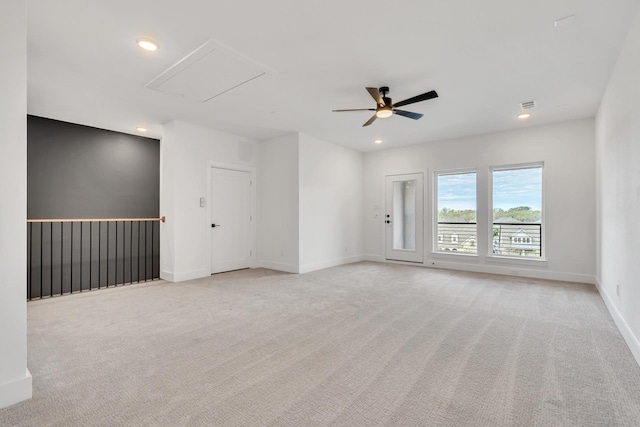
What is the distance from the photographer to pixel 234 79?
142 inches

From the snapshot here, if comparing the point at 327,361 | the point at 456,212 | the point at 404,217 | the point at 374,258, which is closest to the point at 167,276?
the point at 327,361

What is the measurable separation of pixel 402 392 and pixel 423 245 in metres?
5.23

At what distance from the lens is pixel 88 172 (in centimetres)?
548

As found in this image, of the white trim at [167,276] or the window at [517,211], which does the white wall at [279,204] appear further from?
the window at [517,211]

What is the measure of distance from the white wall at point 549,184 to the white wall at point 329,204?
5.40 ft

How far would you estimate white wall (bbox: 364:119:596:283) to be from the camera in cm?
509

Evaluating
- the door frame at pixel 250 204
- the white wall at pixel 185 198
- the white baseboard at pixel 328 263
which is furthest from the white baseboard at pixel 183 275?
the white baseboard at pixel 328 263

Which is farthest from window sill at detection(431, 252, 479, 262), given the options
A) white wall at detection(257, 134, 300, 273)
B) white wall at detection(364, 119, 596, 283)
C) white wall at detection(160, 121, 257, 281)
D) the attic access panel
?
the attic access panel

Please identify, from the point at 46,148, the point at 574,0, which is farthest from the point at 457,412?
the point at 46,148

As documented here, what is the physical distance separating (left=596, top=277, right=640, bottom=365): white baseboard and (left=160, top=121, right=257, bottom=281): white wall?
5.58 metres

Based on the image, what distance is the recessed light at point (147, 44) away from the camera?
9.16ft

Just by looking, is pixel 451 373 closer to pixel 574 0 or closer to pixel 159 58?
pixel 574 0

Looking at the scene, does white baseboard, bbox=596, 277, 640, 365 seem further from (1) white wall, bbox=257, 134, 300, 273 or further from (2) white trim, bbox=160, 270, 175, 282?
(2) white trim, bbox=160, 270, 175, 282

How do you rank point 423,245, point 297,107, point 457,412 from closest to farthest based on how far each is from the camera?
point 457,412, point 297,107, point 423,245
